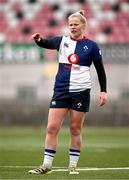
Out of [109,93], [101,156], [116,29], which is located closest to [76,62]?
[101,156]

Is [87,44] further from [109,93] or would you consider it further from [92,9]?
[92,9]

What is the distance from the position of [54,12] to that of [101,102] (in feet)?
68.0

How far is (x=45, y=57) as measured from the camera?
28.1m

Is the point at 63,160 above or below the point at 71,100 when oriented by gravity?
below

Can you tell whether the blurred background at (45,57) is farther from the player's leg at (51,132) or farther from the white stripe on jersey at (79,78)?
the player's leg at (51,132)

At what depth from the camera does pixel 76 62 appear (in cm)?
1004

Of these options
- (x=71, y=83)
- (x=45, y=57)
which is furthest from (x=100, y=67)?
(x=45, y=57)

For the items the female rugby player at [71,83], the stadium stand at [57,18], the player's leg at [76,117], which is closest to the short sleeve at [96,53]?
the female rugby player at [71,83]

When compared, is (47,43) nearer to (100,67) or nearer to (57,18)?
(100,67)

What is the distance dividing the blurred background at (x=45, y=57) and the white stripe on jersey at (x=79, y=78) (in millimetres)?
16623

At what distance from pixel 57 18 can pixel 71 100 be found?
67.5 feet

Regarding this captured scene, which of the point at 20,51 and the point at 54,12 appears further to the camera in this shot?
the point at 54,12

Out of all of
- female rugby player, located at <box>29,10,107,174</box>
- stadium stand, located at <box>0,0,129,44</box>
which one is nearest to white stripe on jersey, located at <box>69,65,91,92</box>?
female rugby player, located at <box>29,10,107,174</box>

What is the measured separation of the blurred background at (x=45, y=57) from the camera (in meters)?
27.3
